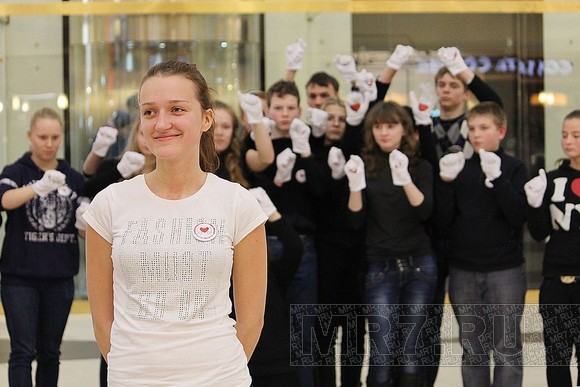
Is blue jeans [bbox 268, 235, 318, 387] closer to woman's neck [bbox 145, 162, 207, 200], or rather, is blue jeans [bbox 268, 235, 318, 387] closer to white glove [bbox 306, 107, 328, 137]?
white glove [bbox 306, 107, 328, 137]

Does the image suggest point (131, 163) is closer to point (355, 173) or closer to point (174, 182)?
point (355, 173)

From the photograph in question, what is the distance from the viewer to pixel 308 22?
16.6 ft

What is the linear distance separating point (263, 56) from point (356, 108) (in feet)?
2.33

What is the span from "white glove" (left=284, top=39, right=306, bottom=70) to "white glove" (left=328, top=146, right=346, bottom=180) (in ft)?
1.85

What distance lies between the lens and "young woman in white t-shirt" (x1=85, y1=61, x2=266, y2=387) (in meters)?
2.00

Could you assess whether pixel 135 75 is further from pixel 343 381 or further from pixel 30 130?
pixel 343 381

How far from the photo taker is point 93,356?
4832 millimetres

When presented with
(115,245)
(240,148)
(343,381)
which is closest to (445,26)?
(240,148)

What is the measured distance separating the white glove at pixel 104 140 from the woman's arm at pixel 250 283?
8.44 ft

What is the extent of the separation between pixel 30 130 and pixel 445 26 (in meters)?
2.09

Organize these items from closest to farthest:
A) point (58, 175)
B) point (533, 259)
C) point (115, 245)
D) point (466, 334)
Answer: point (115, 245), point (58, 175), point (466, 334), point (533, 259)

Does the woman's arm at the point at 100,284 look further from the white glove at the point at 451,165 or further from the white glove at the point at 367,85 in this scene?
the white glove at the point at 367,85

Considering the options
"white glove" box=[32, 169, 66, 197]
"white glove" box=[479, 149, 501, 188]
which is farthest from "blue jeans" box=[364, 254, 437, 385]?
"white glove" box=[32, 169, 66, 197]

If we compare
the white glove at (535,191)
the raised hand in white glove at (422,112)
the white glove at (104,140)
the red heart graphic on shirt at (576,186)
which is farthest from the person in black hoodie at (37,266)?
the red heart graphic on shirt at (576,186)
